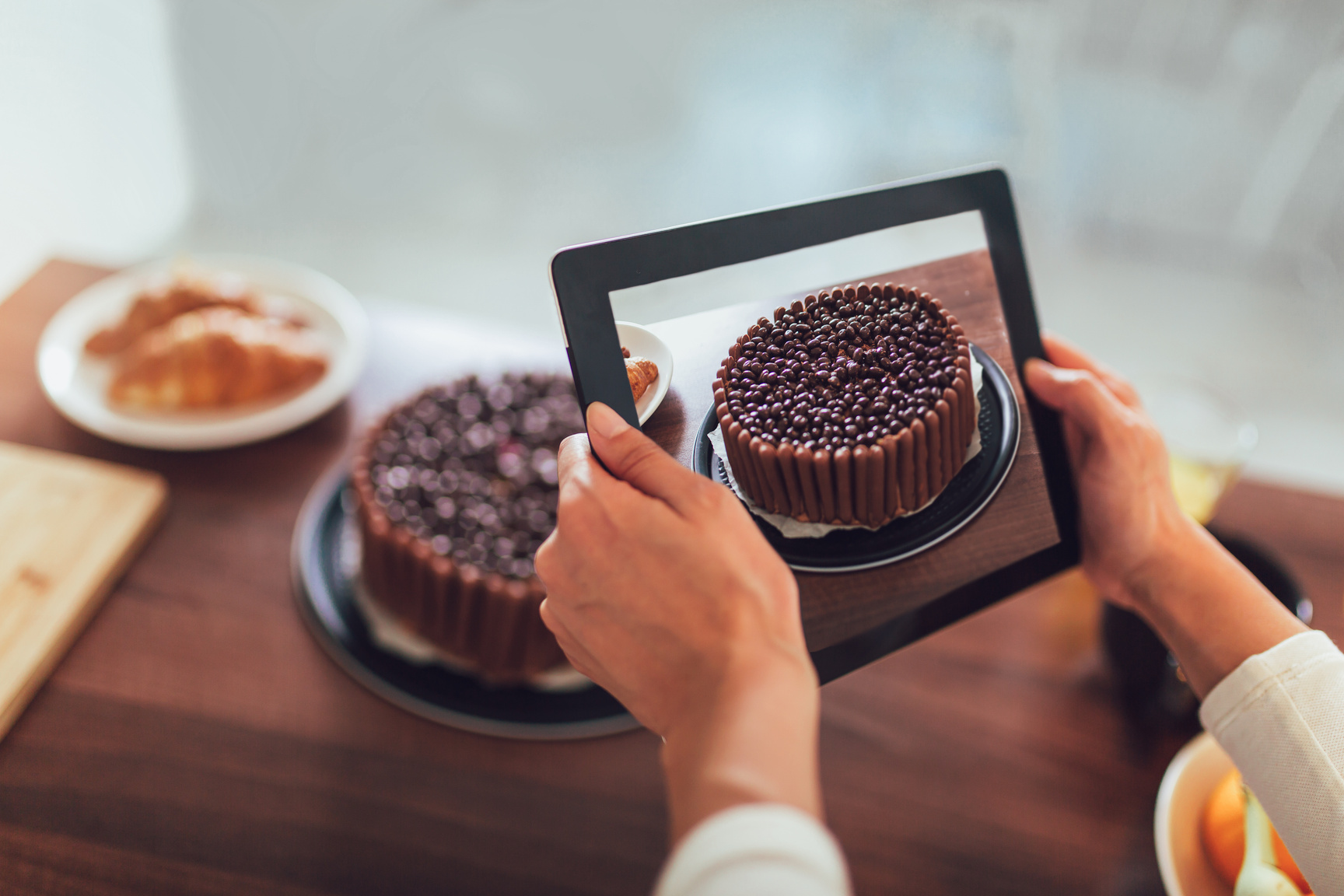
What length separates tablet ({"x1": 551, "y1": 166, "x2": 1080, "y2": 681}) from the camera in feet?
2.18

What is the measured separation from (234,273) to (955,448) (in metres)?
1.51

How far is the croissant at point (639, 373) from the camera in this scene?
2.17 ft

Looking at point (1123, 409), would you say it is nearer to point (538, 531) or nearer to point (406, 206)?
point (538, 531)

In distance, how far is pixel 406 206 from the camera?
3.34 m

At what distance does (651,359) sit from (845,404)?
0.15 meters

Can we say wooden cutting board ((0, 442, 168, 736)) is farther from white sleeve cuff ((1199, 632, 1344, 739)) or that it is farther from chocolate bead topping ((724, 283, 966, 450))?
white sleeve cuff ((1199, 632, 1344, 739))

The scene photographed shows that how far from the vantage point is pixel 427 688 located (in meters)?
1.11

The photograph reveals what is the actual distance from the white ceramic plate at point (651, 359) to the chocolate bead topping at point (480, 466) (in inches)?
20.1

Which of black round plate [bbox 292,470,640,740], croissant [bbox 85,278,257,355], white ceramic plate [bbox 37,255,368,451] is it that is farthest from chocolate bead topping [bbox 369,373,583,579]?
croissant [bbox 85,278,257,355]

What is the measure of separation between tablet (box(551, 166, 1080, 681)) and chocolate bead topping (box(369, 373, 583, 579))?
51 cm

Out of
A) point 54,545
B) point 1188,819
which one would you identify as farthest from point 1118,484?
point 54,545

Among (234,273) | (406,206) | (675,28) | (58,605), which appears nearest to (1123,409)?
(58,605)

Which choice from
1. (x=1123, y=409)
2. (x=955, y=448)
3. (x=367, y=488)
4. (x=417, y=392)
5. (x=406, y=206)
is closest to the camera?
(x=955, y=448)

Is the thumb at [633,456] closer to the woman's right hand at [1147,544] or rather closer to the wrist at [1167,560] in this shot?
the woman's right hand at [1147,544]
